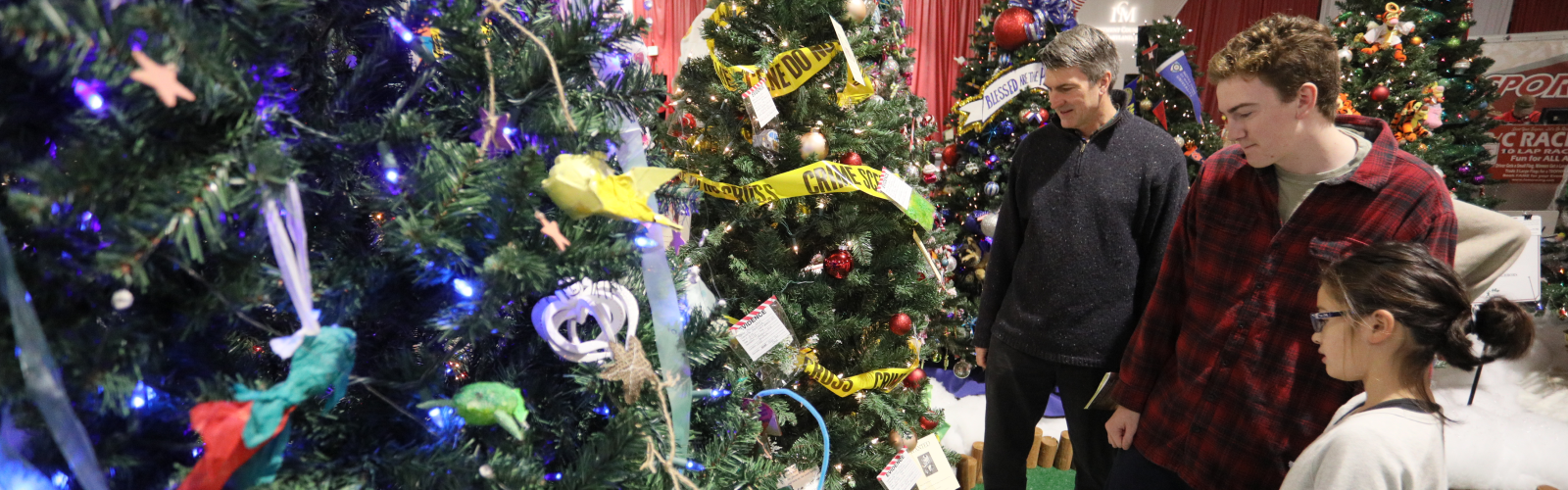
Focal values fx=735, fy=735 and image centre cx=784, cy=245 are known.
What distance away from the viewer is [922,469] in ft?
8.40

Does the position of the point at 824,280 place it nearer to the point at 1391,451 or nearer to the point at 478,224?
the point at 1391,451

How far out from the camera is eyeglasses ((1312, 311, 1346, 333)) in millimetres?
1241

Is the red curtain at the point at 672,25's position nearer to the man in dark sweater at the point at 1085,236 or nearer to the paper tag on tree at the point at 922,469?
the paper tag on tree at the point at 922,469

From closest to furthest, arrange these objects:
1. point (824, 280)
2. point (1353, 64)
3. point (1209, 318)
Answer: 1. point (1209, 318)
2. point (824, 280)
3. point (1353, 64)

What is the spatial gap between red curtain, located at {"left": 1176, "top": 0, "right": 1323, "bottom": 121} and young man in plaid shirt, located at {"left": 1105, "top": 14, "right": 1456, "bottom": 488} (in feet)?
17.0

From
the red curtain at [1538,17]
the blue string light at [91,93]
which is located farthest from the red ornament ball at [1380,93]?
the blue string light at [91,93]

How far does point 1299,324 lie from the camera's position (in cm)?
135

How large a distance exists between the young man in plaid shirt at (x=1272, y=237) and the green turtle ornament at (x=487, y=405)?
52.6 inches

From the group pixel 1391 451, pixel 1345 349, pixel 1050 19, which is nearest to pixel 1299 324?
pixel 1345 349

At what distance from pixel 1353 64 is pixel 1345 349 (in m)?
4.08

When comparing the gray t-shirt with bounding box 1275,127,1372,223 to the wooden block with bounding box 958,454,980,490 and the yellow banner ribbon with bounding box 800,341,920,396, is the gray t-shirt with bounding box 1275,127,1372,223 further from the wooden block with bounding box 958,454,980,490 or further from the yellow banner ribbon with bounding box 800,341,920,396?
the wooden block with bounding box 958,454,980,490

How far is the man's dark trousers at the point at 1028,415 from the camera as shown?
6.48 ft

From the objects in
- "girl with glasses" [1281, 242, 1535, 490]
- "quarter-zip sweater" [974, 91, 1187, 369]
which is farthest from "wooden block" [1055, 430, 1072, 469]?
Answer: "girl with glasses" [1281, 242, 1535, 490]

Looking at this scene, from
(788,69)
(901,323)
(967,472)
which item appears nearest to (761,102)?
(788,69)
